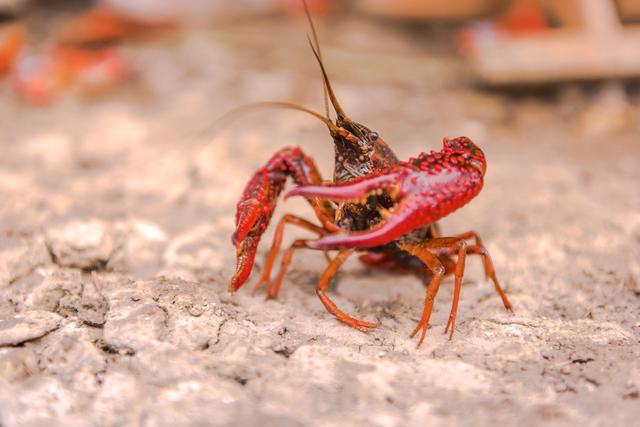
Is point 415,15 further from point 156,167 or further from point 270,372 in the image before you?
point 270,372

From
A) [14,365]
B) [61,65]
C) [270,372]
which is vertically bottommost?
[14,365]

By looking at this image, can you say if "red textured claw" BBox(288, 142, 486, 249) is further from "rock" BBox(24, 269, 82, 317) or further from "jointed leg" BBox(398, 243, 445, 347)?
"rock" BBox(24, 269, 82, 317)

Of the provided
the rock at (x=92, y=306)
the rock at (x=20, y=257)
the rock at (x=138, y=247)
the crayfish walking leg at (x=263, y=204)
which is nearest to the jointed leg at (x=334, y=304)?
the crayfish walking leg at (x=263, y=204)

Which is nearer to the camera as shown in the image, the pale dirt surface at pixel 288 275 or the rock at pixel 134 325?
the pale dirt surface at pixel 288 275

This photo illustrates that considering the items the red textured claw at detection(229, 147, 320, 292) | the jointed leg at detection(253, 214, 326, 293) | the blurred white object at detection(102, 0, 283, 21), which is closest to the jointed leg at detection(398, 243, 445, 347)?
the jointed leg at detection(253, 214, 326, 293)

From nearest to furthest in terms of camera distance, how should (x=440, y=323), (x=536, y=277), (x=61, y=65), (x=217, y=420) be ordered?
(x=217, y=420) < (x=440, y=323) < (x=536, y=277) < (x=61, y=65)

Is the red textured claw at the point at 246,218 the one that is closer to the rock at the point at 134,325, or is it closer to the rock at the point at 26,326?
the rock at the point at 134,325

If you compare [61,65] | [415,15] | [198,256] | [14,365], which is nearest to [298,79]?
[415,15]
